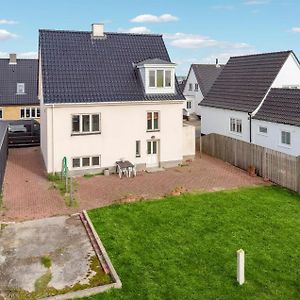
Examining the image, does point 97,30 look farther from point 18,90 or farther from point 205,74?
point 205,74

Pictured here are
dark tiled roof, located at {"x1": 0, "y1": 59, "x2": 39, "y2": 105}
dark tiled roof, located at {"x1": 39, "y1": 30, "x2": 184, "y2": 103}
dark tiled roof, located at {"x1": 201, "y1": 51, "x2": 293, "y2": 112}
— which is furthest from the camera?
dark tiled roof, located at {"x1": 0, "y1": 59, "x2": 39, "y2": 105}

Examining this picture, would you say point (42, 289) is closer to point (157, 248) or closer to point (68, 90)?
point (157, 248)

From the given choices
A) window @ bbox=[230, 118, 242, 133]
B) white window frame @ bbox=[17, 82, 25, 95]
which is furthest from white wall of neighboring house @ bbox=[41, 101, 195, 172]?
white window frame @ bbox=[17, 82, 25, 95]

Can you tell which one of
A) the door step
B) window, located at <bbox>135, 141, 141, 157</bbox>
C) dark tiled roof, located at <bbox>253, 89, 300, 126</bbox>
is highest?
dark tiled roof, located at <bbox>253, 89, 300, 126</bbox>

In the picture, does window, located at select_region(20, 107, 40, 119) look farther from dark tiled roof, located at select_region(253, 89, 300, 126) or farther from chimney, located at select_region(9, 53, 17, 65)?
dark tiled roof, located at select_region(253, 89, 300, 126)

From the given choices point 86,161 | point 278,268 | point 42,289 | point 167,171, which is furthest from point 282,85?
point 42,289

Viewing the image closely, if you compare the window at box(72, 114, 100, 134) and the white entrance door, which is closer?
the window at box(72, 114, 100, 134)
